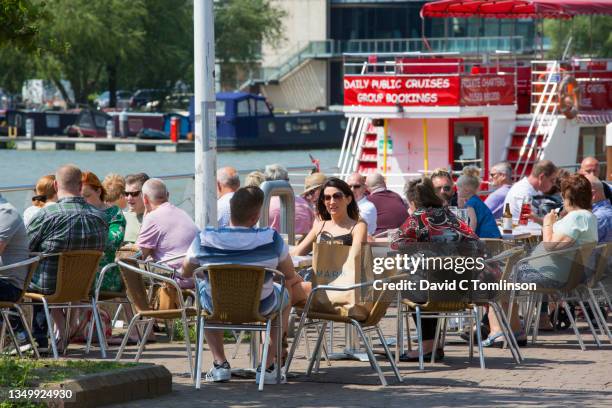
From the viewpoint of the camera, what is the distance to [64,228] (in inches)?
394

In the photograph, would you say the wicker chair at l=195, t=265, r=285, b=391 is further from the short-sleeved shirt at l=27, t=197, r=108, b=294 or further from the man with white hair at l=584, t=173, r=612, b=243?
the man with white hair at l=584, t=173, r=612, b=243

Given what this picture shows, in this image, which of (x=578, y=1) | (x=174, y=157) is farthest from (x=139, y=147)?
(x=578, y=1)

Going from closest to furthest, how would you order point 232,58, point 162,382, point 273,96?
point 162,382, point 232,58, point 273,96

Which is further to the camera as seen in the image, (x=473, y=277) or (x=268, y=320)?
(x=473, y=277)

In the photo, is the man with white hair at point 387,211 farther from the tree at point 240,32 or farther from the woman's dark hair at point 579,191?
the tree at point 240,32

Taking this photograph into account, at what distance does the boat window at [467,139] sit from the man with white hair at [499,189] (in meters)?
9.52

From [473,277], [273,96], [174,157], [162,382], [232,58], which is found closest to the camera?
[162,382]

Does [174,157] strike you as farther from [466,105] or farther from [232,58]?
[466,105]

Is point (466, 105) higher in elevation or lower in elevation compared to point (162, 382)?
higher

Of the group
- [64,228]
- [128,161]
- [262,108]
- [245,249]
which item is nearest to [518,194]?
[64,228]

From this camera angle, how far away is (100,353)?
34.0 feet

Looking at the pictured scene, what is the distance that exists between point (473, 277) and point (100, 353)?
274 centimetres

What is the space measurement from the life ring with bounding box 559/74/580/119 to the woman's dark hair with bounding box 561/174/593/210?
44.8 feet

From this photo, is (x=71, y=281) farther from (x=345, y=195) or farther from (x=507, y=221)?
(x=507, y=221)
